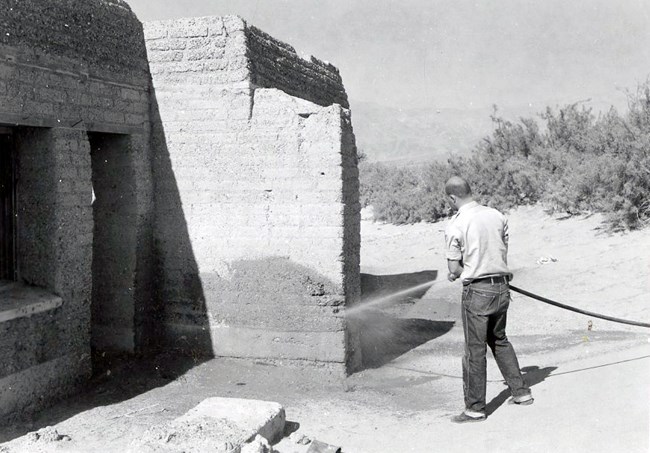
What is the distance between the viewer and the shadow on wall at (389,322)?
7.84 meters

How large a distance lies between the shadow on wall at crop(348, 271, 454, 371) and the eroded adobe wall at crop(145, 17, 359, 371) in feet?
1.96

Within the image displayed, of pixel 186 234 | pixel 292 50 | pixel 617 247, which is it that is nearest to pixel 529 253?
pixel 617 247

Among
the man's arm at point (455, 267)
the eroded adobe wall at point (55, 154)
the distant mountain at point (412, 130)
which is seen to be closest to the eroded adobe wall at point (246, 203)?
the eroded adobe wall at point (55, 154)

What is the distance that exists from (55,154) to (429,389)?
→ 4.11 meters

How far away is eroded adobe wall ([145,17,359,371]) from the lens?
22.1 feet

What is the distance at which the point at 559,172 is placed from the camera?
54.3 feet

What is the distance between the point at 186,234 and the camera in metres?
7.23

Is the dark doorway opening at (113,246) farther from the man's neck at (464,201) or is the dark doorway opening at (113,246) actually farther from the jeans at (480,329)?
the jeans at (480,329)

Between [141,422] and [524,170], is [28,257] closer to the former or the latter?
[141,422]

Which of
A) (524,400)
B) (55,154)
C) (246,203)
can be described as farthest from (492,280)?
(55,154)

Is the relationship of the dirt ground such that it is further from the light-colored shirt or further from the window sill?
the light-colored shirt

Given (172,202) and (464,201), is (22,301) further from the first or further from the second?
(464,201)

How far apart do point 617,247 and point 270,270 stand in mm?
7828

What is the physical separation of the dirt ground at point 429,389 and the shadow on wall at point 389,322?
1.6 inches
